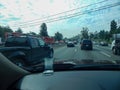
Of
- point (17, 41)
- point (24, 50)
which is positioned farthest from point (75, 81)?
point (17, 41)

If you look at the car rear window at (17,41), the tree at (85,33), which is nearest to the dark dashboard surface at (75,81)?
the car rear window at (17,41)

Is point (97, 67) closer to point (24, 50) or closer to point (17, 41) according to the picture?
point (24, 50)

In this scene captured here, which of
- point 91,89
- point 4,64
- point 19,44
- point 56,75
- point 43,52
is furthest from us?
Answer: point 43,52

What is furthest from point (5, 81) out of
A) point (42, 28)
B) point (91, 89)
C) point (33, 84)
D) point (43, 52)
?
point (42, 28)

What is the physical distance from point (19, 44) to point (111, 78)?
46.2ft

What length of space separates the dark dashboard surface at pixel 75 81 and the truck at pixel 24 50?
9.92 metres

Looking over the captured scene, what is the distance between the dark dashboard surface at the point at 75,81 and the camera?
3.03 meters

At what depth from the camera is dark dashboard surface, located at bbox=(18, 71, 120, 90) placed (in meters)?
3.03

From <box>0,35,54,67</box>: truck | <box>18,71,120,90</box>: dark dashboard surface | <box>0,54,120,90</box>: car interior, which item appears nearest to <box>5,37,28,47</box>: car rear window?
<box>0,35,54,67</box>: truck

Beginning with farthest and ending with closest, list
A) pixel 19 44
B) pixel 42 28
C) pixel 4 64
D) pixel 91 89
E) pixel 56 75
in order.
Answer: pixel 42 28, pixel 19 44, pixel 4 64, pixel 56 75, pixel 91 89

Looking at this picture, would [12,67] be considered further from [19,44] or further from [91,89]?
[19,44]

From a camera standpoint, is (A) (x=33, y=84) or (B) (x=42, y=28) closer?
(A) (x=33, y=84)

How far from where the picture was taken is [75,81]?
310 cm

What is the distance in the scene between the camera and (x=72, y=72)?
327 centimetres
